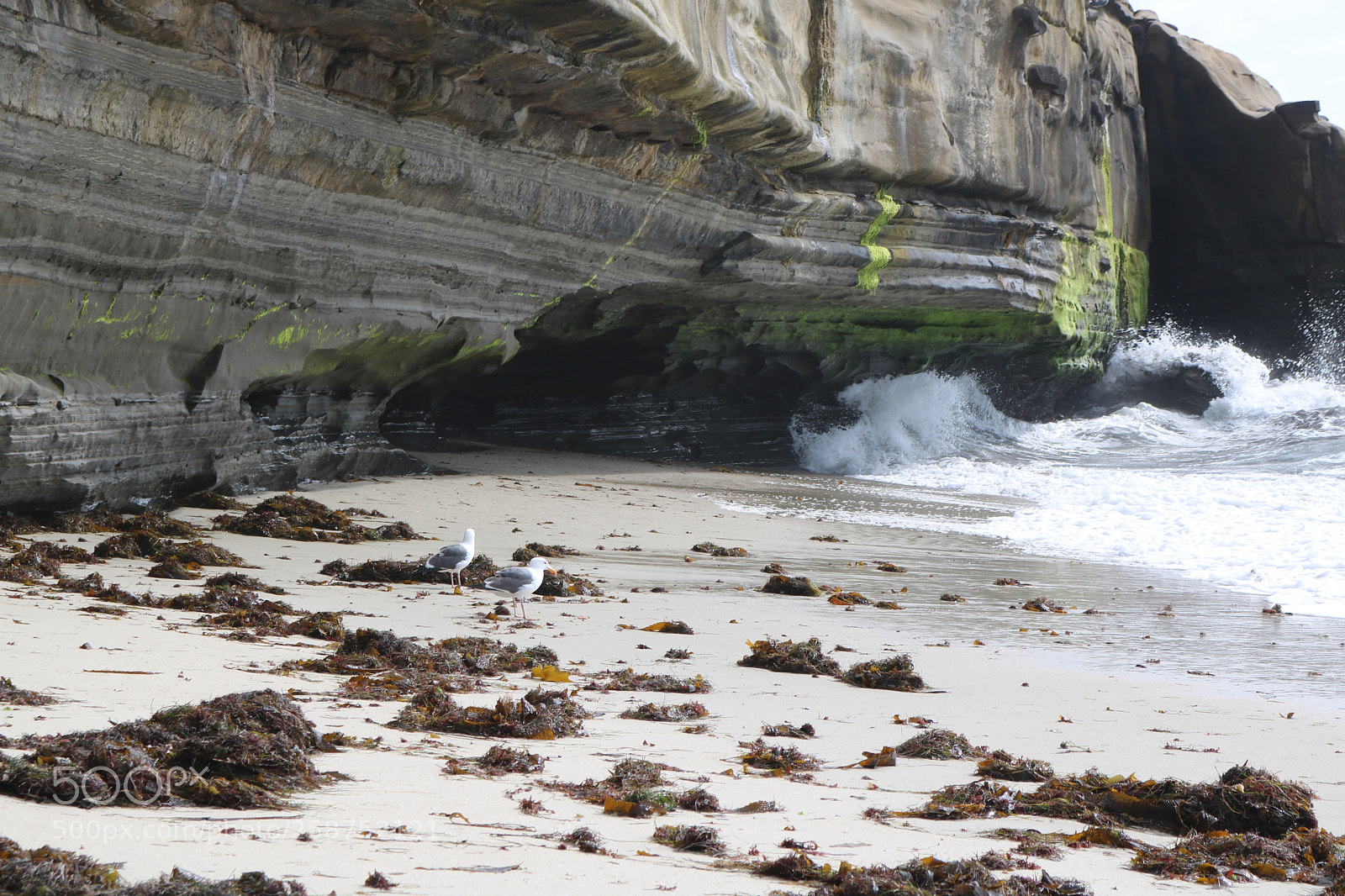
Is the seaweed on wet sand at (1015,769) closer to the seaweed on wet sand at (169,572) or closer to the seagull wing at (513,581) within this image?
the seagull wing at (513,581)

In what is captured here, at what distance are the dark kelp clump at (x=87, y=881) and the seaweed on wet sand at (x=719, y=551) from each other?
18.7 feet

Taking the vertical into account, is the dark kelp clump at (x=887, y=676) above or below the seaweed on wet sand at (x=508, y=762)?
below

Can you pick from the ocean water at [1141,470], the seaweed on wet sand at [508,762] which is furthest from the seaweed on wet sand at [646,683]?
the ocean water at [1141,470]

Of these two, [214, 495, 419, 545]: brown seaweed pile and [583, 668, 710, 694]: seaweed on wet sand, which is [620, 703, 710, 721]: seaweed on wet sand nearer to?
[583, 668, 710, 694]: seaweed on wet sand

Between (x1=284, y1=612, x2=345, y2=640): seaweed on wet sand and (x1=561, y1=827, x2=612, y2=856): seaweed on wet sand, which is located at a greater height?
(x1=561, y1=827, x2=612, y2=856): seaweed on wet sand

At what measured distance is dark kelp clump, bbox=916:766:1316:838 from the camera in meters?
2.40

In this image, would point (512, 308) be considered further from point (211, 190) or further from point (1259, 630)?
point (1259, 630)

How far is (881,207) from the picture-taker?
1258 centimetres

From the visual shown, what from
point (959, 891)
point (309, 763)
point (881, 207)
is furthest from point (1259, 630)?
point (881, 207)

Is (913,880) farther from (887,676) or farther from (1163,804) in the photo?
(887,676)

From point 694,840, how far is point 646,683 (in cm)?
148

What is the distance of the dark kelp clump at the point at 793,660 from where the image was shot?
402cm

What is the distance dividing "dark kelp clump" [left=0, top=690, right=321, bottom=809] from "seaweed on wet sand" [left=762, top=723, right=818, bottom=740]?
1311 mm

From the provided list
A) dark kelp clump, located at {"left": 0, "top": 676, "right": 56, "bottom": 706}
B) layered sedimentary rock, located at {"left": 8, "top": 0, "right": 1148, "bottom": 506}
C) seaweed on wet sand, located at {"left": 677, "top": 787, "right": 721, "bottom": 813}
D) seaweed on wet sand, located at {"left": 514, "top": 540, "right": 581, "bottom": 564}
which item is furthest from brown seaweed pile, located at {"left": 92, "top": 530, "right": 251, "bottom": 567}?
seaweed on wet sand, located at {"left": 677, "top": 787, "right": 721, "bottom": 813}
